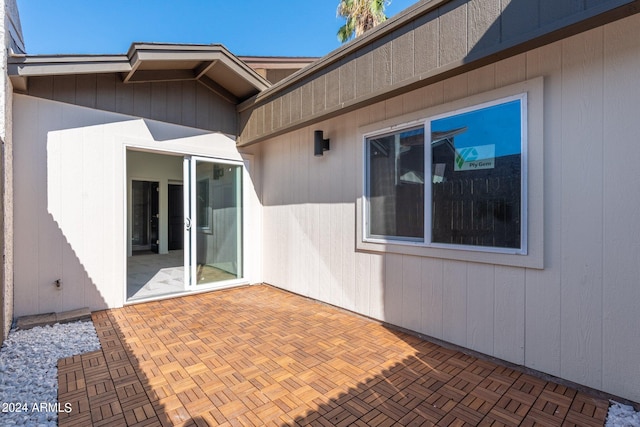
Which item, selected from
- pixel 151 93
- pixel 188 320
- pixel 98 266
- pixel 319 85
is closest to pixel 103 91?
pixel 151 93

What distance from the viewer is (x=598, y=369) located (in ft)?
7.00

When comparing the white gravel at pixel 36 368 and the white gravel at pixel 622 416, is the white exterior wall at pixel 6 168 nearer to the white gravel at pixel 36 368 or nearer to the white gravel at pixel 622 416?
the white gravel at pixel 36 368

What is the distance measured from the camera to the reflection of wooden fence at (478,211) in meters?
2.52

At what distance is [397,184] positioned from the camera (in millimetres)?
3383

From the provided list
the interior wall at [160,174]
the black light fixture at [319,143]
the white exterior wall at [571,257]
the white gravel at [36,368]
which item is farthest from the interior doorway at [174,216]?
the white exterior wall at [571,257]

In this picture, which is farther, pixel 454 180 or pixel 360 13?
pixel 360 13

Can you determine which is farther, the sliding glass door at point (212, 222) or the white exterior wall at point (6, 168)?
the sliding glass door at point (212, 222)

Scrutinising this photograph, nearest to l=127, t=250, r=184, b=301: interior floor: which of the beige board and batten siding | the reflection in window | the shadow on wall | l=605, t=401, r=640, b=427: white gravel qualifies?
the shadow on wall

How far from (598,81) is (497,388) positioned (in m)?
2.23

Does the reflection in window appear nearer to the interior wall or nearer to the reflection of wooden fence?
the reflection of wooden fence

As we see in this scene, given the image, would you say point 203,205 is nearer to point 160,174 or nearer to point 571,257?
point 571,257

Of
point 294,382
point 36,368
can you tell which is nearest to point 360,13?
point 294,382

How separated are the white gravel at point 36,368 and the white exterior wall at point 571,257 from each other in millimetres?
2943

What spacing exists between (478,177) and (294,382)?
2239mm
